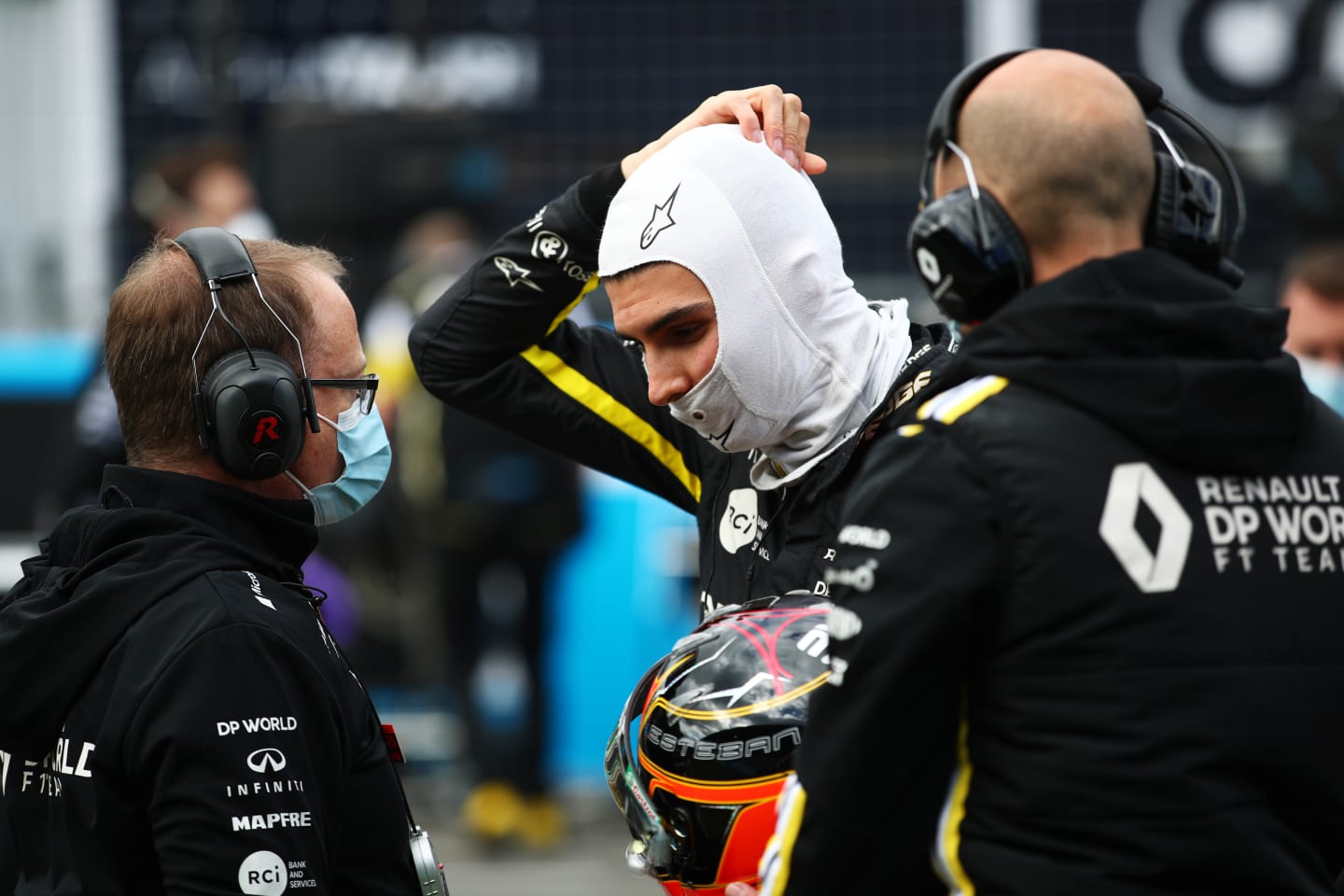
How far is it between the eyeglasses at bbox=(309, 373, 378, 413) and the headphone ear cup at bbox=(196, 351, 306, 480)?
0.43 ft

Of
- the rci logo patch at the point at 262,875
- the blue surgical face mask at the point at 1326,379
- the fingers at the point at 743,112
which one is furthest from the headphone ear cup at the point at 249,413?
the blue surgical face mask at the point at 1326,379

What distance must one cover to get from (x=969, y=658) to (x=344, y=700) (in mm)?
815

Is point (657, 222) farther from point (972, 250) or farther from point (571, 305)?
point (972, 250)

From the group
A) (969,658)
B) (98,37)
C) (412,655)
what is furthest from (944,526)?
(98,37)

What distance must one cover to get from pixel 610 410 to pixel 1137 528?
4.79 feet

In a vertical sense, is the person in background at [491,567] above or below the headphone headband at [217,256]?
below

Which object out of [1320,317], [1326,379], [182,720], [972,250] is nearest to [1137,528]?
[972,250]

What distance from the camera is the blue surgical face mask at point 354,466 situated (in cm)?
245

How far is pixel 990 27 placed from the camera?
31.2ft

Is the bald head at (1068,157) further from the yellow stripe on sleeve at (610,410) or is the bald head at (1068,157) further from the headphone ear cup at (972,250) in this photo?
the yellow stripe on sleeve at (610,410)

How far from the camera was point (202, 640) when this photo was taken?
201cm

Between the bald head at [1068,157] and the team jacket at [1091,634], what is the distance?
0.06m

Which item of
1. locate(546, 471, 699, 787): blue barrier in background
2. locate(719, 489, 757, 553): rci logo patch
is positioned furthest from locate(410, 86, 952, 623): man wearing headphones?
locate(546, 471, 699, 787): blue barrier in background

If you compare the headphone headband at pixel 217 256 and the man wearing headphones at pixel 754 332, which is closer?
the headphone headband at pixel 217 256
